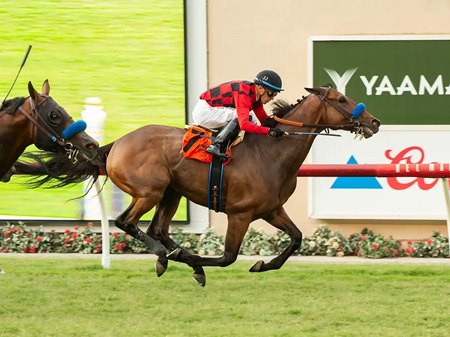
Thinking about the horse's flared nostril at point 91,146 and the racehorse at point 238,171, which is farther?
the racehorse at point 238,171

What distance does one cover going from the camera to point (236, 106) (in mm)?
8633

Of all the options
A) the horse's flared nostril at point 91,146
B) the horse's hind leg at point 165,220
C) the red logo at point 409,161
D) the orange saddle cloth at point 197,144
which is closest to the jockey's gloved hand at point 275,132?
the orange saddle cloth at point 197,144

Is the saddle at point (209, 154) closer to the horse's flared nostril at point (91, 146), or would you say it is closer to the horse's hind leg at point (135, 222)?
the horse's hind leg at point (135, 222)

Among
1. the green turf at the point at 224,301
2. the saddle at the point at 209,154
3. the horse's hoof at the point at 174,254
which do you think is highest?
the saddle at the point at 209,154

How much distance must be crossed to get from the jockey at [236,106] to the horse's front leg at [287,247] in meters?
0.68

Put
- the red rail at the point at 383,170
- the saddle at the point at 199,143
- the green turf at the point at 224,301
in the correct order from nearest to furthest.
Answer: the green turf at the point at 224,301 < the saddle at the point at 199,143 < the red rail at the point at 383,170

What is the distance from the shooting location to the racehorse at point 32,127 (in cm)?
785

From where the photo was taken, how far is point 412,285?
886 cm

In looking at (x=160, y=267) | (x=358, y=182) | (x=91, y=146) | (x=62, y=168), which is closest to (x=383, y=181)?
(x=358, y=182)

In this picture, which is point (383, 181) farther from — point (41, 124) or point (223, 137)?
point (41, 124)

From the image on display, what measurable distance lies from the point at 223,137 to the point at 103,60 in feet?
11.4

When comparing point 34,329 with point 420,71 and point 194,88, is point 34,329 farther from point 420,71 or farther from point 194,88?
point 420,71

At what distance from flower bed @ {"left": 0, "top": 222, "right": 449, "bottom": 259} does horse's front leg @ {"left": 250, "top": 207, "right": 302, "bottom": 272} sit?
213 cm

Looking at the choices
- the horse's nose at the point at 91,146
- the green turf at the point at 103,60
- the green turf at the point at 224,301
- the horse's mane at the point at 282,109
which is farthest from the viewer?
the green turf at the point at 103,60
